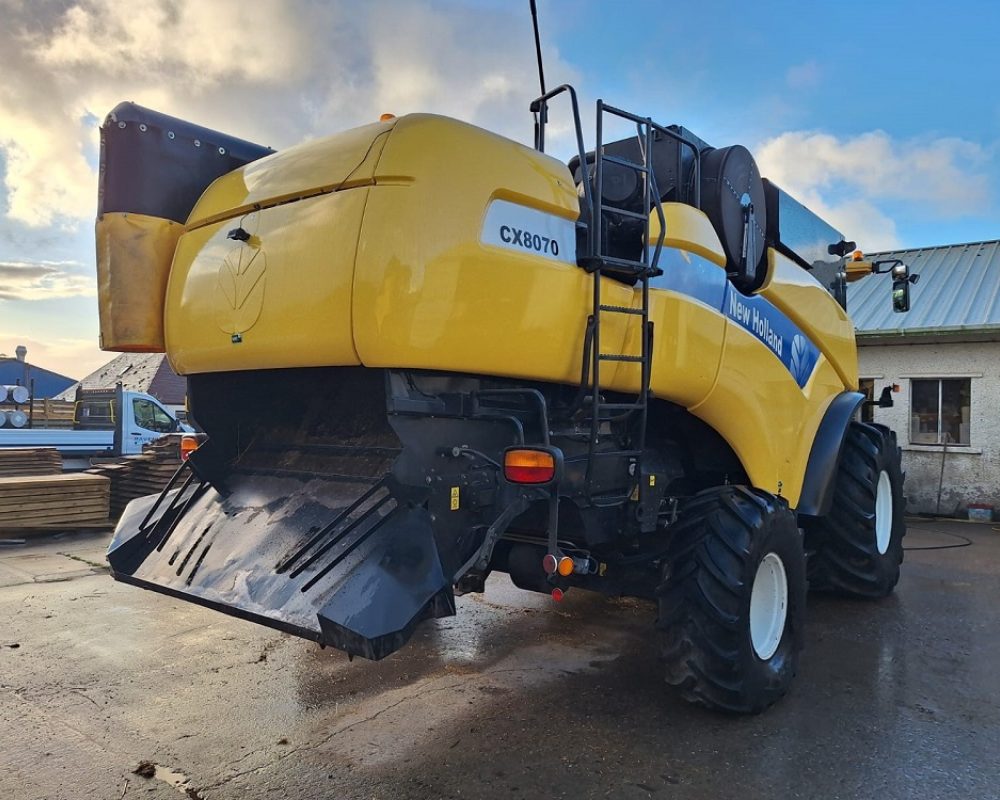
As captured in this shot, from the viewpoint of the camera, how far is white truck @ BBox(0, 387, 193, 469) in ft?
40.5

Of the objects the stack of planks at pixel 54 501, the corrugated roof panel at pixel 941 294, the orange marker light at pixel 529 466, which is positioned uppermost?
the corrugated roof panel at pixel 941 294

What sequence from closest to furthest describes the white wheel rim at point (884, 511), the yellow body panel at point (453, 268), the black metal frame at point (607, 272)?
the yellow body panel at point (453, 268)
the black metal frame at point (607, 272)
the white wheel rim at point (884, 511)

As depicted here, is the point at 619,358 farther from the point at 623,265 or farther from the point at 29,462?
the point at 29,462

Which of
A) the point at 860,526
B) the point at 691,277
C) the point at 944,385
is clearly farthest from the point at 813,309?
the point at 944,385

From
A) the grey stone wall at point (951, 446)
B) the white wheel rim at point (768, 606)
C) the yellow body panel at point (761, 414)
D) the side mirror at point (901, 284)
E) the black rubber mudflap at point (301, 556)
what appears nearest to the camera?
the black rubber mudflap at point (301, 556)

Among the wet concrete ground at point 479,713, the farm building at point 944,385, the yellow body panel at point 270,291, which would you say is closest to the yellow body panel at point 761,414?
the wet concrete ground at point 479,713

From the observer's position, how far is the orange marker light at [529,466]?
304cm

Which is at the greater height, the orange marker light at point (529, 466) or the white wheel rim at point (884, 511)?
the orange marker light at point (529, 466)

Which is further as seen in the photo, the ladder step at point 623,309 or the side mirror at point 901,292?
the side mirror at point 901,292

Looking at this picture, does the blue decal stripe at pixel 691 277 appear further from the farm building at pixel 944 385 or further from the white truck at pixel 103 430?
the white truck at pixel 103 430

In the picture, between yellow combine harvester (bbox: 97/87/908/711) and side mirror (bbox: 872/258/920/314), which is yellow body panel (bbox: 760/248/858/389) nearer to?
yellow combine harvester (bbox: 97/87/908/711)

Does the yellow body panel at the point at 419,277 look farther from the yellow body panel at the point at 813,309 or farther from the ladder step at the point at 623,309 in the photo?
the yellow body panel at the point at 813,309

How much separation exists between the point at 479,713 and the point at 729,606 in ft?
4.50

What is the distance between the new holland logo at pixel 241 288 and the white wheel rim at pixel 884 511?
5222 mm
